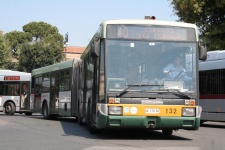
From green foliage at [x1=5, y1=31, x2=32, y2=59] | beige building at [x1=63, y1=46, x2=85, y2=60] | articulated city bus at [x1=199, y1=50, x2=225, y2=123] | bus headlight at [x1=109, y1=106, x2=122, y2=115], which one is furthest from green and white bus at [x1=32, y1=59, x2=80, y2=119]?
beige building at [x1=63, y1=46, x2=85, y2=60]

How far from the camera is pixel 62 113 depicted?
66.7 feet

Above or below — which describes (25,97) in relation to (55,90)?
below

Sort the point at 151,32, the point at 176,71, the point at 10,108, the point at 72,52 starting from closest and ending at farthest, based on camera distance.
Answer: the point at 176,71
the point at 151,32
the point at 10,108
the point at 72,52

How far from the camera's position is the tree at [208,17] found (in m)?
26.9

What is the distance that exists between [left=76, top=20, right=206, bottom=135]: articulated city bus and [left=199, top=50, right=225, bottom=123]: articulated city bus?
6.93 metres

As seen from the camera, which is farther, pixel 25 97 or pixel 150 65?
pixel 25 97

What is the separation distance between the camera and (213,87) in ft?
59.8

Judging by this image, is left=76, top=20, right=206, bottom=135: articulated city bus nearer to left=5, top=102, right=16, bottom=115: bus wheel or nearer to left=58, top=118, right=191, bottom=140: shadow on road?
left=58, top=118, right=191, bottom=140: shadow on road

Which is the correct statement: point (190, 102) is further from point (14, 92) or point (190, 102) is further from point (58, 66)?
point (14, 92)

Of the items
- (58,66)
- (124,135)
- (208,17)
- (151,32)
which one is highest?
(208,17)

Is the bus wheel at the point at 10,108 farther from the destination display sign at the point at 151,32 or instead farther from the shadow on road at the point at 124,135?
the destination display sign at the point at 151,32

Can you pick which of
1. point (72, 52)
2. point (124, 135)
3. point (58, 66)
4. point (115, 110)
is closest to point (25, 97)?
point (58, 66)

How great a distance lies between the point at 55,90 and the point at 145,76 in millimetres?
10965

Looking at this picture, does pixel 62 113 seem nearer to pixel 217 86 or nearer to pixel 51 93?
pixel 51 93
